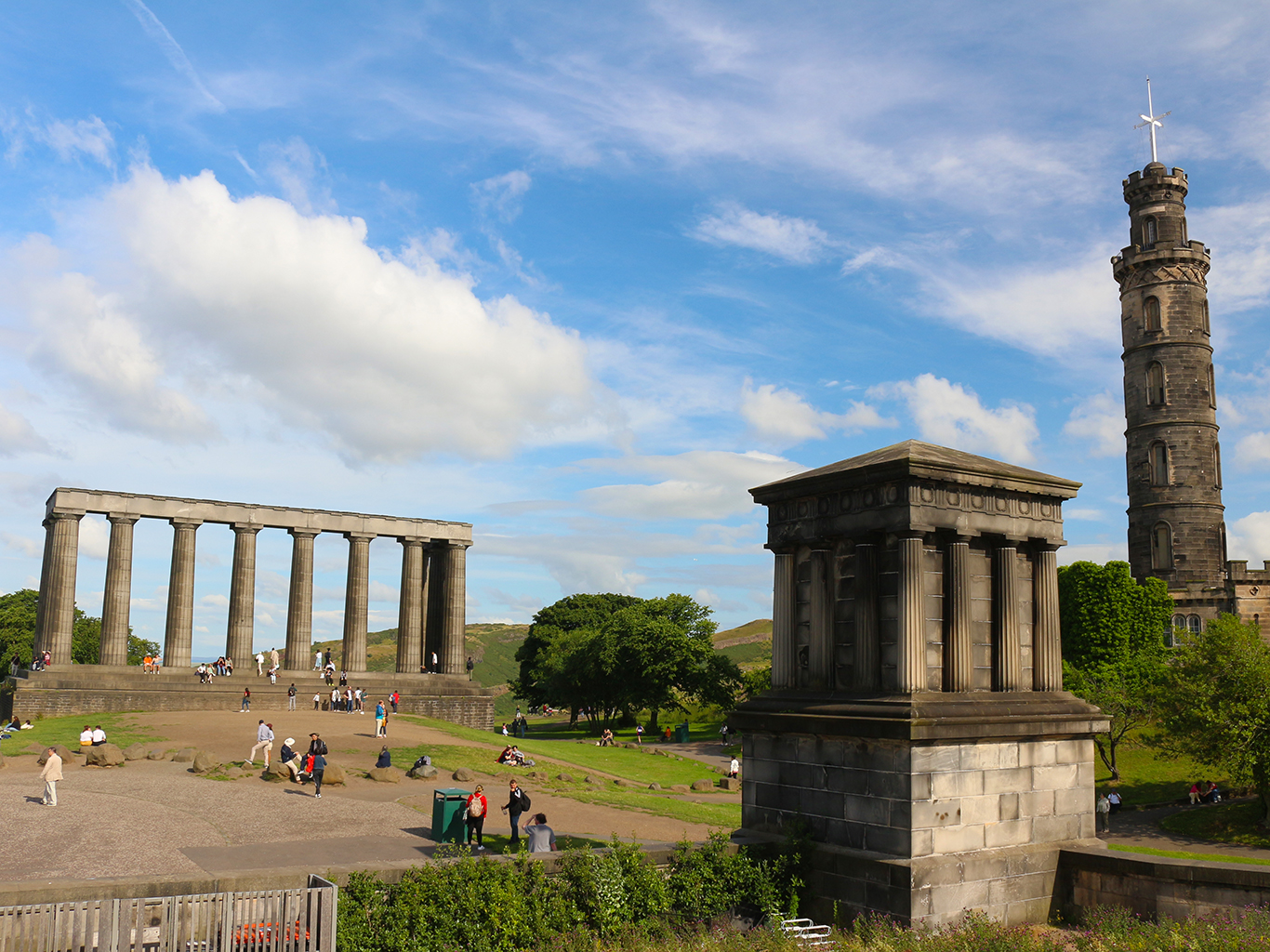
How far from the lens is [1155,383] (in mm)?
85438

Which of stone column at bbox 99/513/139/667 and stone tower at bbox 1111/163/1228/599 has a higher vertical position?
stone tower at bbox 1111/163/1228/599

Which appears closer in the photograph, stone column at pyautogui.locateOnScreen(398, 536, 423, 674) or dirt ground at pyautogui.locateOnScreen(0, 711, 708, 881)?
dirt ground at pyautogui.locateOnScreen(0, 711, 708, 881)

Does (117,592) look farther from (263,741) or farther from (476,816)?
(476,816)

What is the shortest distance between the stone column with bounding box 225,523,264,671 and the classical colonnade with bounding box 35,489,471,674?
0.07 metres

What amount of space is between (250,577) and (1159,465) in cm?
7663

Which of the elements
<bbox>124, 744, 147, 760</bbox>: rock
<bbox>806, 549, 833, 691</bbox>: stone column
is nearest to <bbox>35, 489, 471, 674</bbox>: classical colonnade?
<bbox>124, 744, 147, 760</bbox>: rock

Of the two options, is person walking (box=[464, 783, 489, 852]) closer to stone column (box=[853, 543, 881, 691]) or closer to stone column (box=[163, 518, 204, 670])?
stone column (box=[853, 543, 881, 691])

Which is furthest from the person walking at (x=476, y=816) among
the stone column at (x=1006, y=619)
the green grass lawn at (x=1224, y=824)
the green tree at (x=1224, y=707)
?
the green tree at (x=1224, y=707)

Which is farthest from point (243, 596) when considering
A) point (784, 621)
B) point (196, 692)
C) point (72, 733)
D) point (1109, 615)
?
point (1109, 615)

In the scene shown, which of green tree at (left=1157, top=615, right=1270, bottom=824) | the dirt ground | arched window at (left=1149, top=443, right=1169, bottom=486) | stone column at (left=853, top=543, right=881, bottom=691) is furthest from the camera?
arched window at (left=1149, top=443, right=1169, bottom=486)

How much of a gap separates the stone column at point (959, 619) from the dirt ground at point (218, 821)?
1258cm

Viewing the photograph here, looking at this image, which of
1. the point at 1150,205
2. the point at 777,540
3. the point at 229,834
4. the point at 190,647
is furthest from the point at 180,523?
the point at 1150,205

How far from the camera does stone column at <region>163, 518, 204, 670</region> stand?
63844 mm

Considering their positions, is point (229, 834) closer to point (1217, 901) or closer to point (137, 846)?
point (137, 846)
